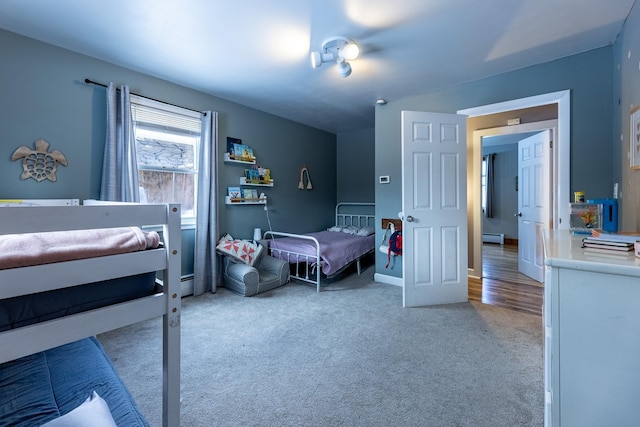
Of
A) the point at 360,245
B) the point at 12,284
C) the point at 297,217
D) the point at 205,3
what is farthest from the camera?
the point at 297,217

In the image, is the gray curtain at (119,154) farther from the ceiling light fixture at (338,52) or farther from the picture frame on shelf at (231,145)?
the ceiling light fixture at (338,52)

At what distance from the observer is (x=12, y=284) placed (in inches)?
30.9

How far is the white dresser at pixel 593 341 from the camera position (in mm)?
878

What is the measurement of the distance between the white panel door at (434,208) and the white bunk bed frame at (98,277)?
7.48 ft

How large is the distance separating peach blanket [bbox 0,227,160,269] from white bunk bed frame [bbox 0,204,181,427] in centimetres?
3

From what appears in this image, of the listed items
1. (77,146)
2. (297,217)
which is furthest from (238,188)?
(77,146)

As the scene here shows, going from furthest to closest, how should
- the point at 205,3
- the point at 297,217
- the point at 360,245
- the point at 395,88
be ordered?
the point at 297,217
the point at 360,245
the point at 395,88
the point at 205,3

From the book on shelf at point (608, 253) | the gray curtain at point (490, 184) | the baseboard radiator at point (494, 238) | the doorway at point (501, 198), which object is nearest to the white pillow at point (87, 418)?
the book on shelf at point (608, 253)

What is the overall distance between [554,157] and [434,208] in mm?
1867

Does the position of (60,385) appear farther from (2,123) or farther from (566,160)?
(566,160)

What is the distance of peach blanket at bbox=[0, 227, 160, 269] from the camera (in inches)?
32.3

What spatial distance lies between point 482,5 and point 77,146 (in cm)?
335

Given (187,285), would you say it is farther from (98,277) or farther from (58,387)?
(98,277)

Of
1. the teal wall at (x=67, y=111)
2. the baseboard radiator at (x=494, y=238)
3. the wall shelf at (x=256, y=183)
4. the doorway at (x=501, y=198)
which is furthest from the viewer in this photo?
the baseboard radiator at (x=494, y=238)
